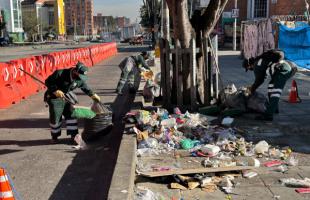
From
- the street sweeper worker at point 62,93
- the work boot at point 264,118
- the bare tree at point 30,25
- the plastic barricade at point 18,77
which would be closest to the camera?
the street sweeper worker at point 62,93

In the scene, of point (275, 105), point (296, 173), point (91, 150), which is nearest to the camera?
point (296, 173)

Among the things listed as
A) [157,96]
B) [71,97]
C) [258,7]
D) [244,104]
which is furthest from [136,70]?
[258,7]

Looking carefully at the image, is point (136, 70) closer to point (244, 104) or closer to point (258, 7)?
point (244, 104)

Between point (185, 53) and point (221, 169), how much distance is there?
451 centimetres

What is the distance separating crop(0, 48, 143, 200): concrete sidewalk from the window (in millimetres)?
39663

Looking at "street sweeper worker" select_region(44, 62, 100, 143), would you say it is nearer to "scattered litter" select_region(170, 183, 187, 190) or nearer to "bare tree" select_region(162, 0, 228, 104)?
"bare tree" select_region(162, 0, 228, 104)

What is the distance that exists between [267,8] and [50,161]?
142 feet

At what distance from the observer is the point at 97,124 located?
829 centimetres

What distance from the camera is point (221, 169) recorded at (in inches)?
233

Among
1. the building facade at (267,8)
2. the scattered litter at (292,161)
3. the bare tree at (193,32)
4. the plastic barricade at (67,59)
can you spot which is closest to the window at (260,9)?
the building facade at (267,8)

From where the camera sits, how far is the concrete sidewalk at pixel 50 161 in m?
5.82

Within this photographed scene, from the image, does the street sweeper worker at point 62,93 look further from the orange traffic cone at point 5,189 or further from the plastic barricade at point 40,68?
the plastic barricade at point 40,68

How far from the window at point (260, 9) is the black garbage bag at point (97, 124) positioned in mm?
41930

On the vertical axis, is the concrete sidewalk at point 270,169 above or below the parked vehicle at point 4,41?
below
